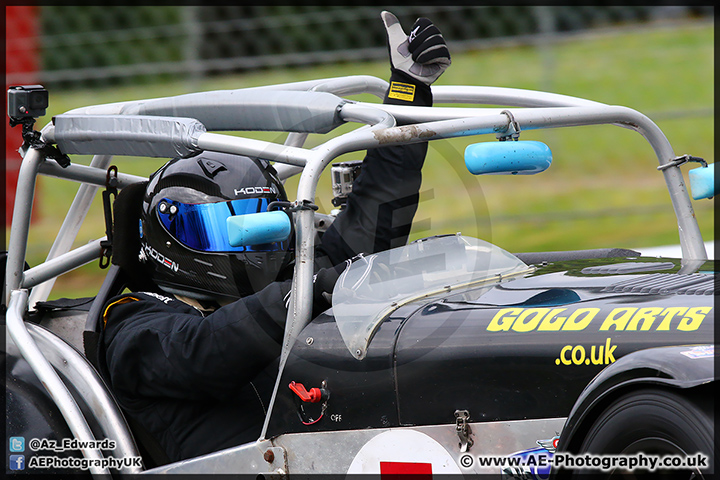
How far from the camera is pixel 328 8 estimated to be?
15578mm

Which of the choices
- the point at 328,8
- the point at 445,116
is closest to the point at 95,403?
the point at 445,116

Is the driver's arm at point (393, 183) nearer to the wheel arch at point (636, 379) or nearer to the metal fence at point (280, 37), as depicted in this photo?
the wheel arch at point (636, 379)

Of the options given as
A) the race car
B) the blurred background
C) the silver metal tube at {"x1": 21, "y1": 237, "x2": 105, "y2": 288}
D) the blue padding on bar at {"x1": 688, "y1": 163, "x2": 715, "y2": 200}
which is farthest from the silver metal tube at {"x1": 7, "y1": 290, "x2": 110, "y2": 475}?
the blurred background

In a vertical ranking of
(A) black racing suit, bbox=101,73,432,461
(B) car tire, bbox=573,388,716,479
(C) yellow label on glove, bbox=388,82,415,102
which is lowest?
(B) car tire, bbox=573,388,716,479

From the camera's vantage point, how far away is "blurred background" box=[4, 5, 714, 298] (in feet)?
28.1

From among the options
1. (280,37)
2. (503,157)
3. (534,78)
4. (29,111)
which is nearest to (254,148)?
(503,157)

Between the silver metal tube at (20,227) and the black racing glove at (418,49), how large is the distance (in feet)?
3.98

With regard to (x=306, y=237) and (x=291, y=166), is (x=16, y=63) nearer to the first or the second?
(x=291, y=166)

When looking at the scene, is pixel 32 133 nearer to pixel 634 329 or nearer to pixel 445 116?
pixel 445 116

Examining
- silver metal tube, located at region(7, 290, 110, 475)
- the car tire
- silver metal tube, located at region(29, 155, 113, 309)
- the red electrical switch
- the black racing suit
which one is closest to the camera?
the car tire

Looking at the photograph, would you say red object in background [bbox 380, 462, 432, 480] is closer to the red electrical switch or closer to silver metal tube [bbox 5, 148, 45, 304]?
the red electrical switch

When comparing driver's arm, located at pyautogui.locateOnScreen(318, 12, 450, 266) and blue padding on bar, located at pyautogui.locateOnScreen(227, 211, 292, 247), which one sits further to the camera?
driver's arm, located at pyautogui.locateOnScreen(318, 12, 450, 266)

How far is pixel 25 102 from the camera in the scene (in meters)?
2.81

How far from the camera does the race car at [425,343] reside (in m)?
1.84
